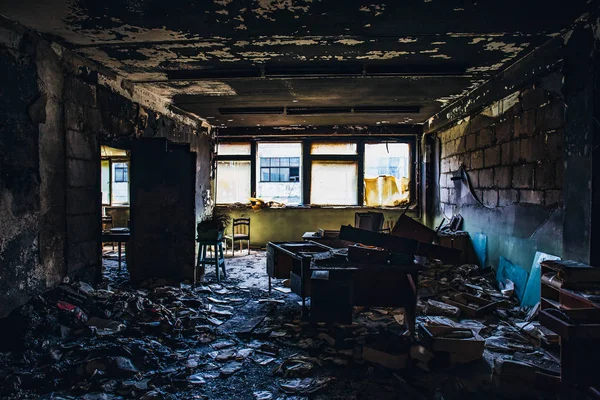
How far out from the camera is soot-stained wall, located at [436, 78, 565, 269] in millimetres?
4109

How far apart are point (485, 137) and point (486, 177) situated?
0.64 meters

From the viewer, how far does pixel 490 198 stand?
18.7 feet

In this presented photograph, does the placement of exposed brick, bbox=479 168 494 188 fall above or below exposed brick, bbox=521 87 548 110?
below

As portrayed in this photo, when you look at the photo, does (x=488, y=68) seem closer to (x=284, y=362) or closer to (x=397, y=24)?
(x=397, y=24)

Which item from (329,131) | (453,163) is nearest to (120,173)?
(329,131)

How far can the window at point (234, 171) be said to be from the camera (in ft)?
32.9

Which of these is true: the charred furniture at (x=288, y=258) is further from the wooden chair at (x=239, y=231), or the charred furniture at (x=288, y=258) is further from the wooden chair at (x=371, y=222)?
the wooden chair at (x=239, y=231)

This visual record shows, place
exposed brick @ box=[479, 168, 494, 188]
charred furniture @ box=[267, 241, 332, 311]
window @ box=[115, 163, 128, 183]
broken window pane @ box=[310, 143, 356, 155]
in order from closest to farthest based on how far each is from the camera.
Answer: charred furniture @ box=[267, 241, 332, 311]
exposed brick @ box=[479, 168, 494, 188]
broken window pane @ box=[310, 143, 356, 155]
window @ box=[115, 163, 128, 183]

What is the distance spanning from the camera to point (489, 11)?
3.35m

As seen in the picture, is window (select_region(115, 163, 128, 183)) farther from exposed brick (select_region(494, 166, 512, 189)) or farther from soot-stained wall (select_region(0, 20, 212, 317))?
exposed brick (select_region(494, 166, 512, 189))

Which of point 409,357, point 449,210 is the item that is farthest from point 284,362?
point 449,210

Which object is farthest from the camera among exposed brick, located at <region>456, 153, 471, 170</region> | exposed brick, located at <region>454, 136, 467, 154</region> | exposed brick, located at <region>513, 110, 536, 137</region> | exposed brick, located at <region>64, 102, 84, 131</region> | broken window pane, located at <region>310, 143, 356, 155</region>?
broken window pane, located at <region>310, 143, 356, 155</region>

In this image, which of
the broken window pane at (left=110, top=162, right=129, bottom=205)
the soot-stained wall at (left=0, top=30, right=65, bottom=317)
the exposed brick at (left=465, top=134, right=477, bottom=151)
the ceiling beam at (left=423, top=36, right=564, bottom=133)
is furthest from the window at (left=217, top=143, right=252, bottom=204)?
the soot-stained wall at (left=0, top=30, right=65, bottom=317)

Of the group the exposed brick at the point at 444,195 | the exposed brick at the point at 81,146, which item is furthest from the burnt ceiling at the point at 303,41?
the exposed brick at the point at 444,195
